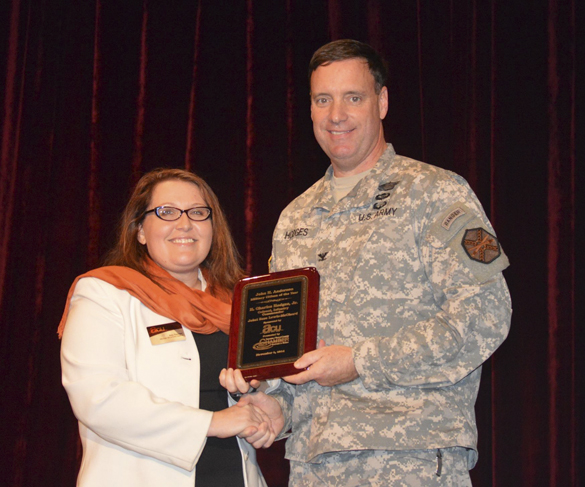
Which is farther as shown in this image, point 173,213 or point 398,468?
point 173,213

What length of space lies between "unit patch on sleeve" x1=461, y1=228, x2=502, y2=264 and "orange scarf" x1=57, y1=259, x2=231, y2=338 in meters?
0.97

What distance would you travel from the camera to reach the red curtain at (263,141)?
3236mm

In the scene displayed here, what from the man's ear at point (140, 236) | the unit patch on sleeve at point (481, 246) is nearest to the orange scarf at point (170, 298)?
the man's ear at point (140, 236)

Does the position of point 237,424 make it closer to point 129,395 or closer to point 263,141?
point 129,395

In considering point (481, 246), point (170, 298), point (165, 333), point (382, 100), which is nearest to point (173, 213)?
point (170, 298)

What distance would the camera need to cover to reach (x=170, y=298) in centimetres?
249

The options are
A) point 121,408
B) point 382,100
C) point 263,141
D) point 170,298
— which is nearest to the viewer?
point 121,408

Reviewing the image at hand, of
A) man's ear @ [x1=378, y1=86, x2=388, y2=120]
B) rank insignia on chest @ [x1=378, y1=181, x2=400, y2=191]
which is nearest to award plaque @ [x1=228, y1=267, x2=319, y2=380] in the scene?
rank insignia on chest @ [x1=378, y1=181, x2=400, y2=191]

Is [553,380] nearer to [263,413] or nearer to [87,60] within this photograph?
[263,413]

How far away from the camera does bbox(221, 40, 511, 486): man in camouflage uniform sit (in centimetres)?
202

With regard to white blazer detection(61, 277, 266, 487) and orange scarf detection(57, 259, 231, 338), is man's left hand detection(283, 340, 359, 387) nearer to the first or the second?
white blazer detection(61, 277, 266, 487)

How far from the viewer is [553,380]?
10.5ft

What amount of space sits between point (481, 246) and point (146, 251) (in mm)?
1367

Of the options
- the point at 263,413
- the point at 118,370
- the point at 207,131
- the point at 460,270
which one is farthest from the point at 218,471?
the point at 207,131
